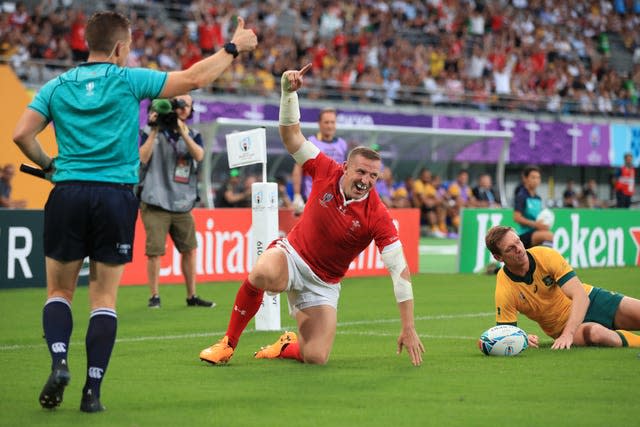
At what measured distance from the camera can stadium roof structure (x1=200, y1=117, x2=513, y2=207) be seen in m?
22.5

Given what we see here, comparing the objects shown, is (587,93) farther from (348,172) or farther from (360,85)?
(348,172)

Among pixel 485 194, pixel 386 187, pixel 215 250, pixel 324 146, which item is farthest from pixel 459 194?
pixel 324 146

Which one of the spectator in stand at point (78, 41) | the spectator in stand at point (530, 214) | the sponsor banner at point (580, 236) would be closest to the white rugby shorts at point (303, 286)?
the spectator in stand at point (530, 214)

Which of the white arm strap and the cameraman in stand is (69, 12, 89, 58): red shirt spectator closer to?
the cameraman in stand

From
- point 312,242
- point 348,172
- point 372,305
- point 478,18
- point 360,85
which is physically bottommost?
point 372,305

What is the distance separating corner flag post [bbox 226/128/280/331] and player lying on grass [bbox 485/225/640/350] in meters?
2.54

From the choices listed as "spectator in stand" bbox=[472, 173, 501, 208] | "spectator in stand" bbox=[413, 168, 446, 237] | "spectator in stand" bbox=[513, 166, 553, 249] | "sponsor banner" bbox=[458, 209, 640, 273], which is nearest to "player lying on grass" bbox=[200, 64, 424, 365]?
"spectator in stand" bbox=[513, 166, 553, 249]

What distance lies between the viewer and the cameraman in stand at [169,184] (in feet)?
43.0

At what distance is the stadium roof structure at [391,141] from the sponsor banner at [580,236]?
15.7 ft

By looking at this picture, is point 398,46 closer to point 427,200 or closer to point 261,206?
point 427,200

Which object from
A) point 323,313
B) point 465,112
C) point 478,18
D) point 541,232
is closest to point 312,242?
point 323,313

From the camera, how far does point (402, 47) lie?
35.7 meters

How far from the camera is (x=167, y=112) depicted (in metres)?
13.1

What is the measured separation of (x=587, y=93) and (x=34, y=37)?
21.9 m
